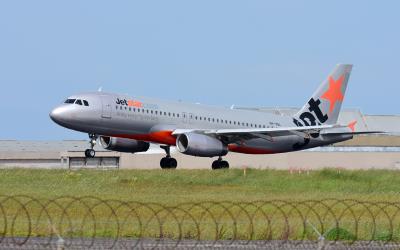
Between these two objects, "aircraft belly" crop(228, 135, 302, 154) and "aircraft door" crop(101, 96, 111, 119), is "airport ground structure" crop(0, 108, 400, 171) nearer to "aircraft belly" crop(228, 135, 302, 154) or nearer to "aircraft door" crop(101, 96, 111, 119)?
"aircraft belly" crop(228, 135, 302, 154)

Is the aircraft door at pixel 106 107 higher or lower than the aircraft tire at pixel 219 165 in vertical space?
higher

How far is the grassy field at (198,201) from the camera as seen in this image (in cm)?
2623

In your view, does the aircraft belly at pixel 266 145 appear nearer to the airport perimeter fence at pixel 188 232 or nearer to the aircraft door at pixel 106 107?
the aircraft door at pixel 106 107

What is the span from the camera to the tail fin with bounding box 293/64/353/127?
2613 inches

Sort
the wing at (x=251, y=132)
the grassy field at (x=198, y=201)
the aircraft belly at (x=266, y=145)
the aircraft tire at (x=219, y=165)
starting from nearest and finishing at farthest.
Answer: the grassy field at (x=198, y=201) → the wing at (x=251, y=132) → the aircraft tire at (x=219, y=165) → the aircraft belly at (x=266, y=145)

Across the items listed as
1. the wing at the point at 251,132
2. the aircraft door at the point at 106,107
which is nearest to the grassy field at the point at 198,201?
the aircraft door at the point at 106,107

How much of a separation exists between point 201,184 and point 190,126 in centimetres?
1182

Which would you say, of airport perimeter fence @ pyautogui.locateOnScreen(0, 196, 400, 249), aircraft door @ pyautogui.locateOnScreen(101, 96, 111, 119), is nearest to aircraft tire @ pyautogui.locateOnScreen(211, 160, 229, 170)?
aircraft door @ pyautogui.locateOnScreen(101, 96, 111, 119)

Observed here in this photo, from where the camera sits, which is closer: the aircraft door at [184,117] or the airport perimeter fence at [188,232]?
the airport perimeter fence at [188,232]

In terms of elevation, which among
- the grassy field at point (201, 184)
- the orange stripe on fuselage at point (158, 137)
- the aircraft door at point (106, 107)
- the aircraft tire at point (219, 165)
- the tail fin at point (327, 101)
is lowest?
the grassy field at point (201, 184)

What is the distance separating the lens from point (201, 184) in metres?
45.2

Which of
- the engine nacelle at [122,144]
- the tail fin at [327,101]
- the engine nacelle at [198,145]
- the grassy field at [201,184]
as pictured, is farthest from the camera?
the tail fin at [327,101]

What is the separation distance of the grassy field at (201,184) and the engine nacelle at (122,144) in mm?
7343

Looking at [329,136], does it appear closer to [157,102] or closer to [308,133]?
[308,133]
